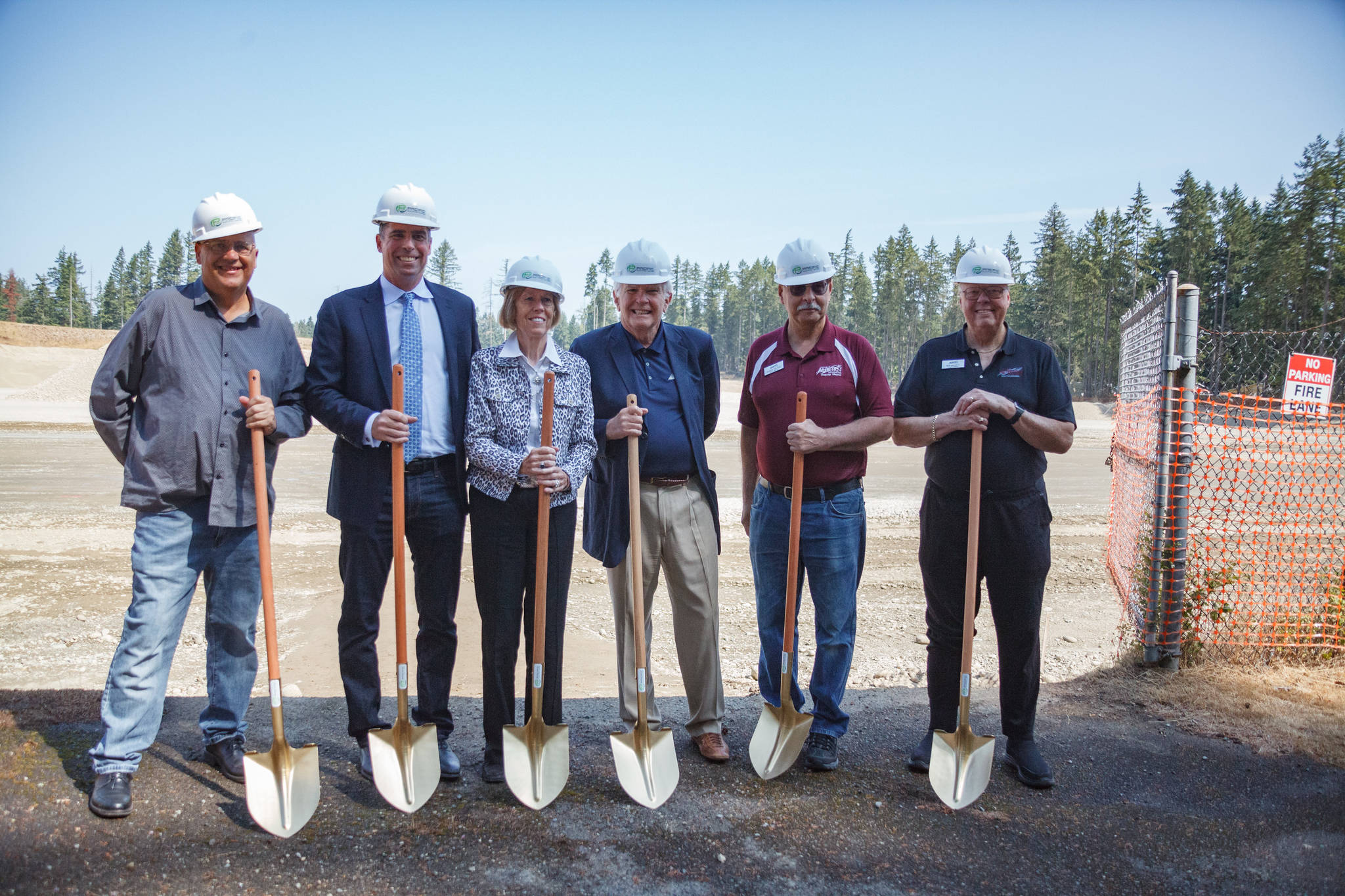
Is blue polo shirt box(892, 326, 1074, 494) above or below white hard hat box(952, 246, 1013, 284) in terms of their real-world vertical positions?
below

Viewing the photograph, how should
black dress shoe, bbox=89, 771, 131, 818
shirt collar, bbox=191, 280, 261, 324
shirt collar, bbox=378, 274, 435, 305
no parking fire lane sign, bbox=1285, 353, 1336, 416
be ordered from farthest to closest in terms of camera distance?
no parking fire lane sign, bbox=1285, 353, 1336, 416 → shirt collar, bbox=378, 274, 435, 305 → shirt collar, bbox=191, 280, 261, 324 → black dress shoe, bbox=89, 771, 131, 818

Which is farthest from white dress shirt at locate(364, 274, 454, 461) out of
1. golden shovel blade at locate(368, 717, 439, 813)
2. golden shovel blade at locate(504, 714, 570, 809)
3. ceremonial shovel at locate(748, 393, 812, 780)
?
ceremonial shovel at locate(748, 393, 812, 780)

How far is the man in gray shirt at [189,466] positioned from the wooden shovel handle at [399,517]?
1.73ft

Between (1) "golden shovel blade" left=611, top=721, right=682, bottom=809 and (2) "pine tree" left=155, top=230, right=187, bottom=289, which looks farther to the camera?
(2) "pine tree" left=155, top=230, right=187, bottom=289

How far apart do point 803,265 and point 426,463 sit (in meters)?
1.99

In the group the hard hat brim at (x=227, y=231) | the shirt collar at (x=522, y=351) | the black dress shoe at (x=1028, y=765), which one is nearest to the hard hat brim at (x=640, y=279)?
the shirt collar at (x=522, y=351)

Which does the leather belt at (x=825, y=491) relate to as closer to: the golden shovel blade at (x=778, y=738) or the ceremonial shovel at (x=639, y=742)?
the ceremonial shovel at (x=639, y=742)

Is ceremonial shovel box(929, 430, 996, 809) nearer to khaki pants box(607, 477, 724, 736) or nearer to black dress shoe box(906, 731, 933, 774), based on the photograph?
black dress shoe box(906, 731, 933, 774)

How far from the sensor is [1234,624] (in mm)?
6004

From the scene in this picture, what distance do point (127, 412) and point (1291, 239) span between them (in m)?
60.4

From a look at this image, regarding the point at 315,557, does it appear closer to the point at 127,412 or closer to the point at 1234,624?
the point at 127,412

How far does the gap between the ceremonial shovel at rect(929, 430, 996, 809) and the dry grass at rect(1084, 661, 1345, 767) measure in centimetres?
177

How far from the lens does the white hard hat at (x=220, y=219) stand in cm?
362

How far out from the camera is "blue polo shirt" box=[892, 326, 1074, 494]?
4.05 meters
